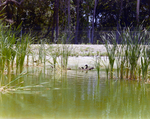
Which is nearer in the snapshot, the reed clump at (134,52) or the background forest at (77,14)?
the reed clump at (134,52)

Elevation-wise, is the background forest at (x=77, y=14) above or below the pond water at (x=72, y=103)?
above

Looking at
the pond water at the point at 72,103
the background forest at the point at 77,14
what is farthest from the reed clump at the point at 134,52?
the background forest at the point at 77,14

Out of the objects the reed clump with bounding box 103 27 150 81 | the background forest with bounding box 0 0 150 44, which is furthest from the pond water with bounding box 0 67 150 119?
the background forest with bounding box 0 0 150 44

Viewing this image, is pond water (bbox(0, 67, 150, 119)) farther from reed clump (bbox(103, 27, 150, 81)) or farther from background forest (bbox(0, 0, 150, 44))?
background forest (bbox(0, 0, 150, 44))

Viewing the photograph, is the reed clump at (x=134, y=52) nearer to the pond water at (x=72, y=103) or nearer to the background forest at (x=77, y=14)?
the pond water at (x=72, y=103)

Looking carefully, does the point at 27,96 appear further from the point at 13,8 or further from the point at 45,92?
the point at 13,8

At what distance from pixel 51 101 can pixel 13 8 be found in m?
21.5

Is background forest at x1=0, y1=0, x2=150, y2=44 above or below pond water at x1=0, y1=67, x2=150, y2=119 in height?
above

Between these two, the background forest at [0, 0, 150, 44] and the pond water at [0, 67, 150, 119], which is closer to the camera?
the pond water at [0, 67, 150, 119]

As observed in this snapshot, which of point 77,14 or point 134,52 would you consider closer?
point 134,52

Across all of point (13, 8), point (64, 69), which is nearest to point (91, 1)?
point (13, 8)

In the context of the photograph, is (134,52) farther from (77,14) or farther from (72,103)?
(77,14)

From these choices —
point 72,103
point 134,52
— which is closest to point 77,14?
point 134,52

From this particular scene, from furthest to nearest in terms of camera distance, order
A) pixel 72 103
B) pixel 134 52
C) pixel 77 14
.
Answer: pixel 77 14 → pixel 134 52 → pixel 72 103
